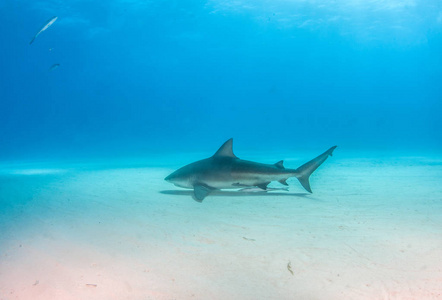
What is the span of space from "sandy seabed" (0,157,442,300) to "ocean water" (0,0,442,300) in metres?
0.02

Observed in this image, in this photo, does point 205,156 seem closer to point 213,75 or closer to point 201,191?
point 201,191

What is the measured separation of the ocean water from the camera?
8.34ft

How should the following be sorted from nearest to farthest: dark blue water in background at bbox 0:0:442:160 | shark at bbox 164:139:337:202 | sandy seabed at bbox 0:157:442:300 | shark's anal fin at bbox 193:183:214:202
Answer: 1. sandy seabed at bbox 0:157:442:300
2. shark's anal fin at bbox 193:183:214:202
3. shark at bbox 164:139:337:202
4. dark blue water in background at bbox 0:0:442:160

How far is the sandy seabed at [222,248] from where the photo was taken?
2.29 meters

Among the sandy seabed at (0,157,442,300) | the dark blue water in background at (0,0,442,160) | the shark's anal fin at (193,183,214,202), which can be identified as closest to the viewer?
the sandy seabed at (0,157,442,300)

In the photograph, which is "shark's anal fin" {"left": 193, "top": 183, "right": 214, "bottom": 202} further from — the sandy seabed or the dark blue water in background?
the dark blue water in background

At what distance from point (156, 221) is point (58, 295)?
1.94 metres

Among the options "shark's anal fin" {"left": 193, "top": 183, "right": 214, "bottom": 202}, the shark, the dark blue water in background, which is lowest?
"shark's anal fin" {"left": 193, "top": 183, "right": 214, "bottom": 202}

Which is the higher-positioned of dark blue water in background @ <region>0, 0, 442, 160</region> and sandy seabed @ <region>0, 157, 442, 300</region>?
dark blue water in background @ <region>0, 0, 442, 160</region>

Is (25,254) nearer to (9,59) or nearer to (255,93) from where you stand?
(9,59)

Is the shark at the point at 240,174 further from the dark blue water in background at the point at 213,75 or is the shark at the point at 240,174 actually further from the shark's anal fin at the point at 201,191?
the dark blue water in background at the point at 213,75

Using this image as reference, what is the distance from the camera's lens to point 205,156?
21.8m

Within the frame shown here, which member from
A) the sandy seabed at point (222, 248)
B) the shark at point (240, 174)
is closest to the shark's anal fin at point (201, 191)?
the shark at point (240, 174)

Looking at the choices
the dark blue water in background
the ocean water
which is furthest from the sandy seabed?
the dark blue water in background
